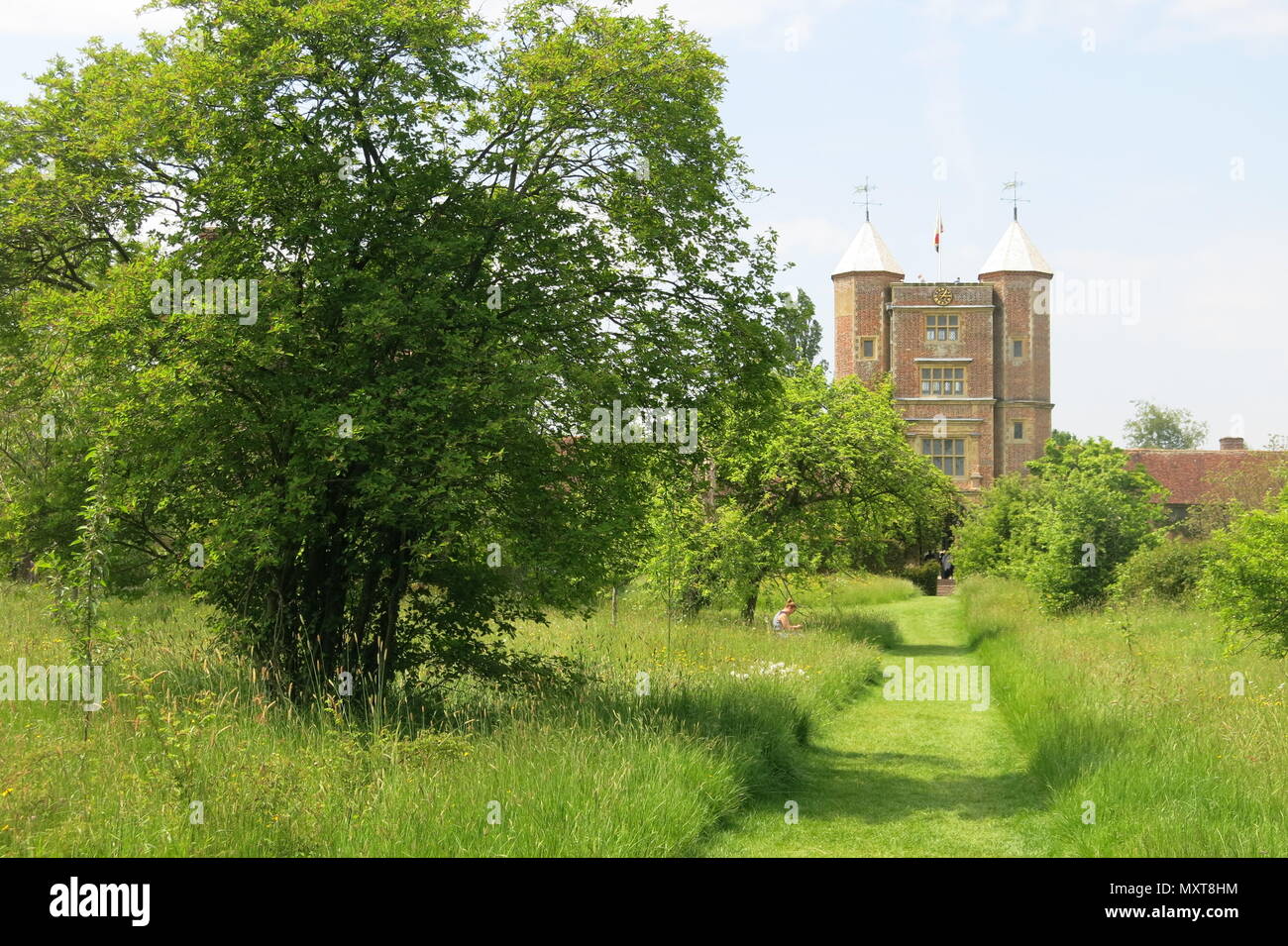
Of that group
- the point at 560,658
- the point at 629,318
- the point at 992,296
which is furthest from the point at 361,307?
the point at 992,296

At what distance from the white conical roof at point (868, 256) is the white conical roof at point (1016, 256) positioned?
4.95 metres

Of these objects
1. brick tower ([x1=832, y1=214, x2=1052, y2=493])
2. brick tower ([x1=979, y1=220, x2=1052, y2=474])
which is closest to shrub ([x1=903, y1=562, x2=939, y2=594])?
brick tower ([x1=832, y1=214, x2=1052, y2=493])

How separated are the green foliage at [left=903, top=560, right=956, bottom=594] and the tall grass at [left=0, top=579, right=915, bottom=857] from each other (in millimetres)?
34281

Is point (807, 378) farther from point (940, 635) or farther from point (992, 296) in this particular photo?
point (992, 296)

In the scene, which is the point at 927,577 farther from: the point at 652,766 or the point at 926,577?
the point at 652,766

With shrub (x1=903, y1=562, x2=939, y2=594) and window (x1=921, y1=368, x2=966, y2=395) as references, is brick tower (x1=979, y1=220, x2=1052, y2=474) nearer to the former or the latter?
window (x1=921, y1=368, x2=966, y2=395)

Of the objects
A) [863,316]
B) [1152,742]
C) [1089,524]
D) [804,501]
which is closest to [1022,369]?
[863,316]

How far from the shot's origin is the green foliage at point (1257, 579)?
1312 cm

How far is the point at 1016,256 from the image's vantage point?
57.7 metres

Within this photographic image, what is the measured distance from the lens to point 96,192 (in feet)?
38.7

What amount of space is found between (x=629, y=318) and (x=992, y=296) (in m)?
48.4

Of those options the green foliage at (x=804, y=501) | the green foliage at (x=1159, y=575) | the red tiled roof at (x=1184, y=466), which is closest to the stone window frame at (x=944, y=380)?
the red tiled roof at (x=1184, y=466)

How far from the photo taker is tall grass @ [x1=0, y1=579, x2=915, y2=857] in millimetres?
7113

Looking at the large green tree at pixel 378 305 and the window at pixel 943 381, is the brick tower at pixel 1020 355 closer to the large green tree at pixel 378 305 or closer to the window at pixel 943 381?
the window at pixel 943 381
